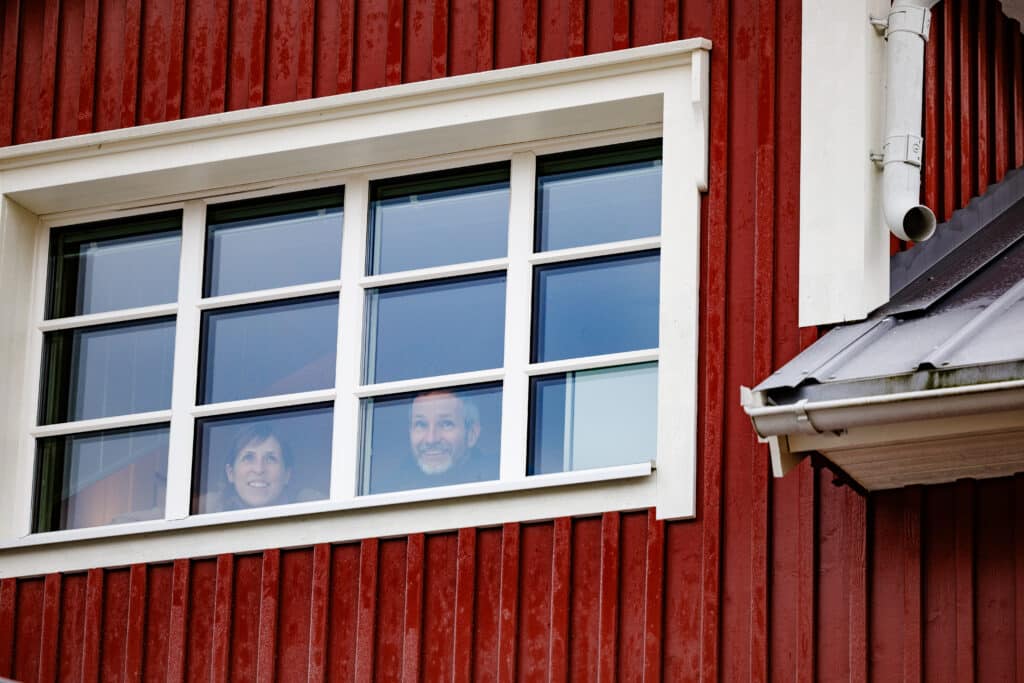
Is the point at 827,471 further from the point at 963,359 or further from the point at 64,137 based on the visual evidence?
the point at 64,137

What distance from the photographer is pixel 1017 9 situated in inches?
359

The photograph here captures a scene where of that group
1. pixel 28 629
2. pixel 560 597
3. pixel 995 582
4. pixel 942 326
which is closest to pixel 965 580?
pixel 995 582

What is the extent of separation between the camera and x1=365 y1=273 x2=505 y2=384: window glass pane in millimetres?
8695

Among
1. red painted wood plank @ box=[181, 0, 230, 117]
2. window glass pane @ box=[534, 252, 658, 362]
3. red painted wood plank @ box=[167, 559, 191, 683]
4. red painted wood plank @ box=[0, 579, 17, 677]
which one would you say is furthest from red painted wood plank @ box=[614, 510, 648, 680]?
red painted wood plank @ box=[181, 0, 230, 117]

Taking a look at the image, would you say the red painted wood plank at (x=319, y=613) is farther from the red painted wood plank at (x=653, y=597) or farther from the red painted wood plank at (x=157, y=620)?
the red painted wood plank at (x=653, y=597)

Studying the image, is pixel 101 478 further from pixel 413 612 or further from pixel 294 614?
pixel 413 612

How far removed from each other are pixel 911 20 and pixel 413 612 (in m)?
2.69

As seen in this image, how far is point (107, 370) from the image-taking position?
9.41 meters

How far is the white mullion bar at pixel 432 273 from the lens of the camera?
28.7ft

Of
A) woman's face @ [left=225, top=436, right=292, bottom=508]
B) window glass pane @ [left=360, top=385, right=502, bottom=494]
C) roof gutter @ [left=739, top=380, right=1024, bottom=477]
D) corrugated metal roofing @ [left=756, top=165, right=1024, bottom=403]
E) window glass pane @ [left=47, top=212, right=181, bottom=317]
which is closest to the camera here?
roof gutter @ [left=739, top=380, right=1024, bottom=477]

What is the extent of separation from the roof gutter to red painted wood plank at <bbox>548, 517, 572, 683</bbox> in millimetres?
1208

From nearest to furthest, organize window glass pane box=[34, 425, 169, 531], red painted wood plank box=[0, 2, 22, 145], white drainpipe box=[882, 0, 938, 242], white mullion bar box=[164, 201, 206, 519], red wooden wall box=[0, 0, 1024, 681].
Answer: red wooden wall box=[0, 0, 1024, 681] < white drainpipe box=[882, 0, 938, 242] < white mullion bar box=[164, 201, 206, 519] < window glass pane box=[34, 425, 169, 531] < red painted wood plank box=[0, 2, 22, 145]

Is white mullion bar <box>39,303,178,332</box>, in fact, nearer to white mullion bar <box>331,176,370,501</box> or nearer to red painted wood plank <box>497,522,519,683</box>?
white mullion bar <box>331,176,370,501</box>

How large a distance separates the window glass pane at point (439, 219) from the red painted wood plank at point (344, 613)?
124 centimetres
